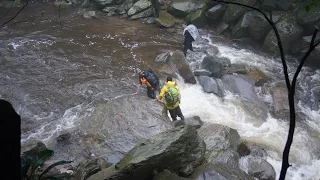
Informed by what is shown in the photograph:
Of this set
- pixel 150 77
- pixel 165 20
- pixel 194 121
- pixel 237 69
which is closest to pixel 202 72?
pixel 237 69

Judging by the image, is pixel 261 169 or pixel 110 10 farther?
pixel 110 10

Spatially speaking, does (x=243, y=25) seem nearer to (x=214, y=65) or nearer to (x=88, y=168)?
(x=214, y=65)

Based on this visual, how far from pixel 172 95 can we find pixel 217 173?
3.49 metres

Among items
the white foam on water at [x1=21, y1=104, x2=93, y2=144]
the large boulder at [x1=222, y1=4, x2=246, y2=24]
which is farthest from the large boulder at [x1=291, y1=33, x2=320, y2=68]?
the white foam on water at [x1=21, y1=104, x2=93, y2=144]

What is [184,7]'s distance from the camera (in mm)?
18750

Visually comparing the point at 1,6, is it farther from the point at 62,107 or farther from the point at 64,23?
the point at 62,107

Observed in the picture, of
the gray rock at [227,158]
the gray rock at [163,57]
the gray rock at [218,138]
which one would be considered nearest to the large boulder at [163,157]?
the gray rock at [227,158]

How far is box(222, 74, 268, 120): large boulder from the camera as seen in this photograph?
445 inches

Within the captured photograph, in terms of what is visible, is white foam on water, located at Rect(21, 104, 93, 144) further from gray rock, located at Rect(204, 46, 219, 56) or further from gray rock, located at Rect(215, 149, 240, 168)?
gray rock, located at Rect(204, 46, 219, 56)

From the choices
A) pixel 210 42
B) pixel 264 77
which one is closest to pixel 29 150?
pixel 264 77

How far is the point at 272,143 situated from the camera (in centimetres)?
966

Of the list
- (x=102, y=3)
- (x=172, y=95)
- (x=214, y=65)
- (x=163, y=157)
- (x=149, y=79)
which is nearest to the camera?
(x=163, y=157)

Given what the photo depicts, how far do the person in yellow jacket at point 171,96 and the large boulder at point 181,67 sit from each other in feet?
11.1

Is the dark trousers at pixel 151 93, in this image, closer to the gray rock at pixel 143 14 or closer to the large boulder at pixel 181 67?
the large boulder at pixel 181 67
